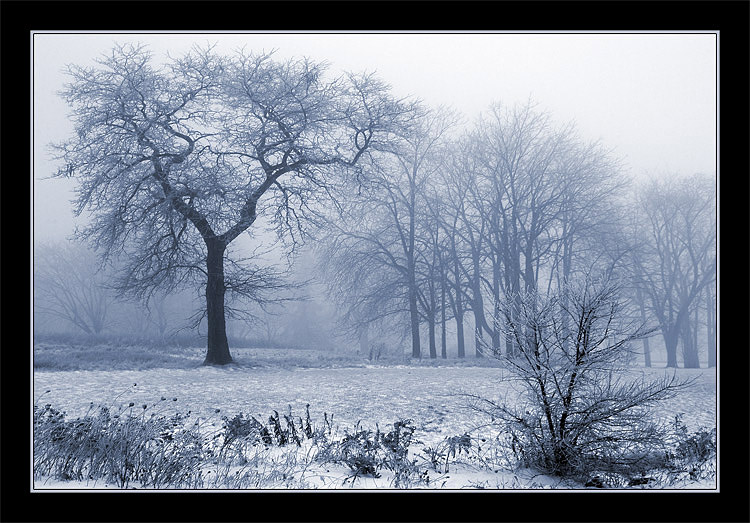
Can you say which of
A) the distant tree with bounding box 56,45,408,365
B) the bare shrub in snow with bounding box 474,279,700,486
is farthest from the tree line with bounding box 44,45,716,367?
the bare shrub in snow with bounding box 474,279,700,486

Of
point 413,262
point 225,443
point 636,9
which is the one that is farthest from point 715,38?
point 413,262

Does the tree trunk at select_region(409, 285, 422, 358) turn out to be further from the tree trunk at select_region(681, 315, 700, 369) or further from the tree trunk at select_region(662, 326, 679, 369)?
the tree trunk at select_region(681, 315, 700, 369)

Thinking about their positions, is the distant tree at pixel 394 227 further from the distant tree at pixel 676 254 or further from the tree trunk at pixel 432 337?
the distant tree at pixel 676 254

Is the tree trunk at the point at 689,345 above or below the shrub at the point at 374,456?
above

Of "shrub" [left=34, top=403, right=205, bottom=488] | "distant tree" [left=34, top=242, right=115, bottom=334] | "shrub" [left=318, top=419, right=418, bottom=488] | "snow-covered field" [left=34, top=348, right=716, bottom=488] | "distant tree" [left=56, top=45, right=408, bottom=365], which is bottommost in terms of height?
"snow-covered field" [left=34, top=348, right=716, bottom=488]

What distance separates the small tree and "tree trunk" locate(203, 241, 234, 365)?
28.2ft

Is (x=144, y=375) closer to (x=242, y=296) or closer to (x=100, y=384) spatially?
(x=100, y=384)

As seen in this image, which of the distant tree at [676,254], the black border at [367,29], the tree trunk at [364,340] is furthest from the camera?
the tree trunk at [364,340]

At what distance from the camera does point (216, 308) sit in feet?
40.5

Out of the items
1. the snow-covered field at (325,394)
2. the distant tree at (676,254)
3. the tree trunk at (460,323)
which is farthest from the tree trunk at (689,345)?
the tree trunk at (460,323)

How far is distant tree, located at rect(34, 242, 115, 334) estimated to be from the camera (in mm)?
10393

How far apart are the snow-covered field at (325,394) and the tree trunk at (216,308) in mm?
715

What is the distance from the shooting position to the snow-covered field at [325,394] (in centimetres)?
711
